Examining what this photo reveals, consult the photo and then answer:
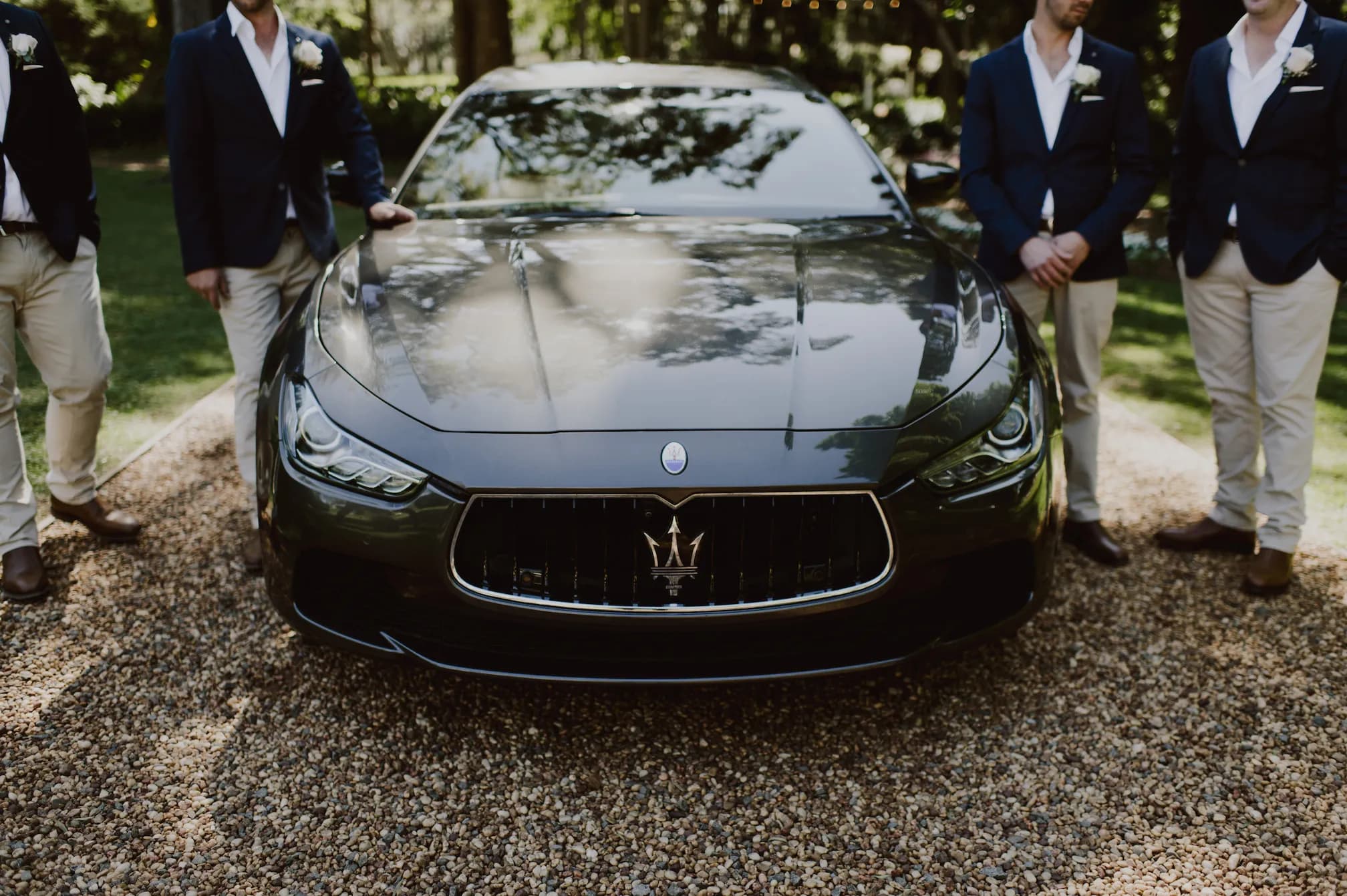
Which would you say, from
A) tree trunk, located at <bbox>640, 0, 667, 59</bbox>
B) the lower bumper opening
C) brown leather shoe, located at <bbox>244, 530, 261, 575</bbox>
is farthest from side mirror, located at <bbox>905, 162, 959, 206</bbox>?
tree trunk, located at <bbox>640, 0, 667, 59</bbox>

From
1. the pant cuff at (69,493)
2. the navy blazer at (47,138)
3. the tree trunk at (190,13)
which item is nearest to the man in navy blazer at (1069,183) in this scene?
the navy blazer at (47,138)

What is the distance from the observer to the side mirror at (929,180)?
390 centimetres

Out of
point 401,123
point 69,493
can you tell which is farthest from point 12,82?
point 401,123

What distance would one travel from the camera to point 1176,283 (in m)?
9.03

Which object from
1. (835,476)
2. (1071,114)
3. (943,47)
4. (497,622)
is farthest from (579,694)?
(943,47)

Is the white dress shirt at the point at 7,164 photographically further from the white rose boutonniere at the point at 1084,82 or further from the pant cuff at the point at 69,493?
the white rose boutonniere at the point at 1084,82

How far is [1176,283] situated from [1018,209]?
601 centimetres

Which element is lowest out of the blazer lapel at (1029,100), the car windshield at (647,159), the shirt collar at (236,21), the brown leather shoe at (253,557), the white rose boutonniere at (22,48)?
the brown leather shoe at (253,557)

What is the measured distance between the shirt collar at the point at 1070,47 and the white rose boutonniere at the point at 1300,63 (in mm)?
614

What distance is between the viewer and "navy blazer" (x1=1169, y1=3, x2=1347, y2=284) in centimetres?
337

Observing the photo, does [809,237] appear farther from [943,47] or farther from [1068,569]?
[943,47]

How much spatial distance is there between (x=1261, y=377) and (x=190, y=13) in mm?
8138

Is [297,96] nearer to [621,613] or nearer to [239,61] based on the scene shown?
[239,61]

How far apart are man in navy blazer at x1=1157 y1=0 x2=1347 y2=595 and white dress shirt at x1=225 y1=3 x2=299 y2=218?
2.92 metres
